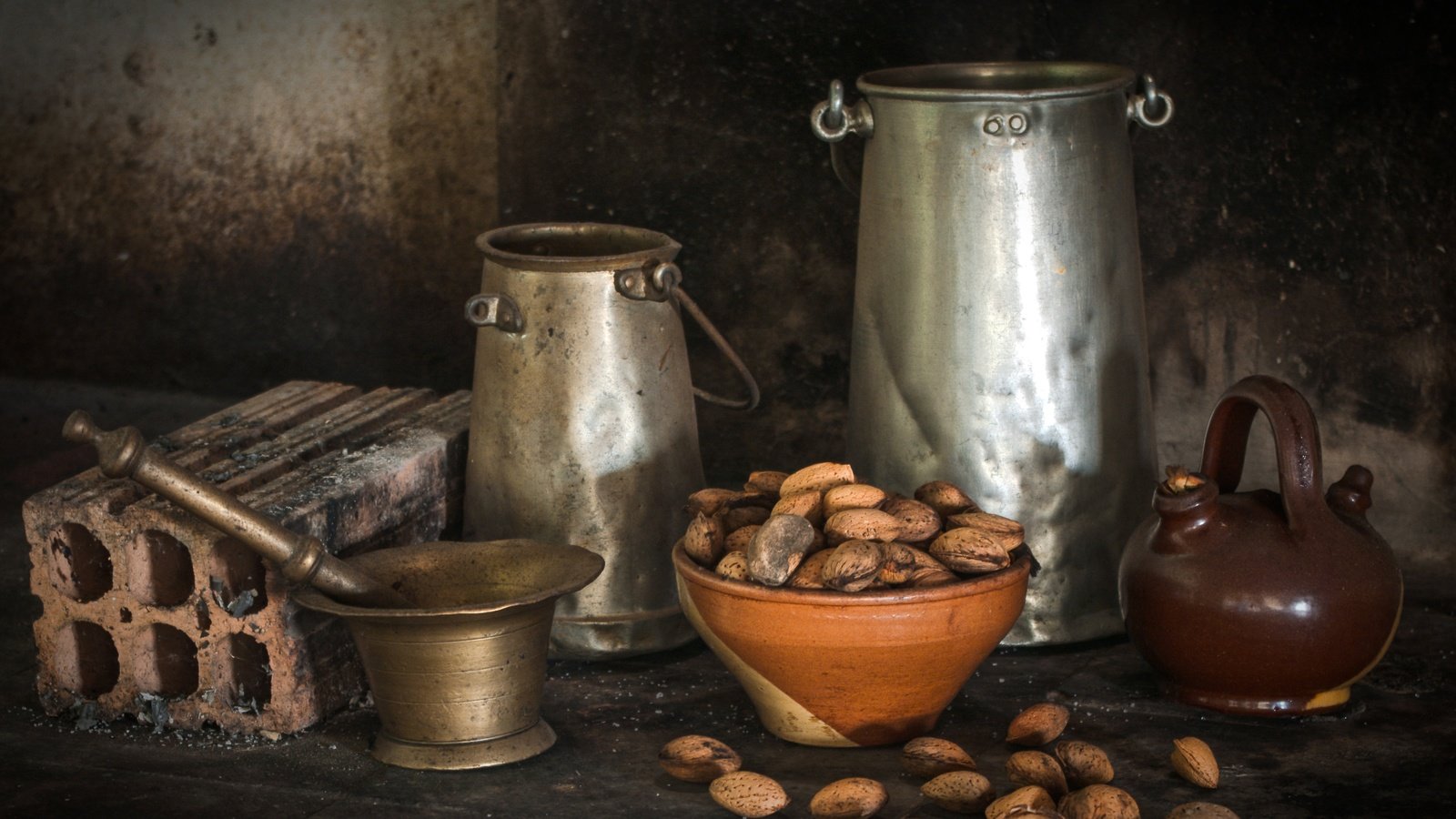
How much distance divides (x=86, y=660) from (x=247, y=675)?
0.87 ft

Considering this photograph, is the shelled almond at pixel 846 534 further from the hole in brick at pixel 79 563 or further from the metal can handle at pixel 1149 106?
the hole in brick at pixel 79 563

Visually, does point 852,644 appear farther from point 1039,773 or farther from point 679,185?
point 679,185

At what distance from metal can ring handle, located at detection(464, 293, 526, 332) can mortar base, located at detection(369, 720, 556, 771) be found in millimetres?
691

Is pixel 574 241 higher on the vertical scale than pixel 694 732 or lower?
higher

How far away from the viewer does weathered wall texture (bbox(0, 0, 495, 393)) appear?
426 centimetres

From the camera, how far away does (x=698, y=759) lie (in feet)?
8.00

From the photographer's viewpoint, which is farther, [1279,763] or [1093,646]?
[1093,646]

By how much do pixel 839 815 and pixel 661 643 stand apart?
80 centimetres

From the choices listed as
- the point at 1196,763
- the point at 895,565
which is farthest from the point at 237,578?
the point at 1196,763

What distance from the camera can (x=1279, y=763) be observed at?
2.51 metres

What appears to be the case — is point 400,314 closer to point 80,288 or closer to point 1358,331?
point 80,288

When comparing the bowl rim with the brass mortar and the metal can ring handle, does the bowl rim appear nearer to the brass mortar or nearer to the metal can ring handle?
the brass mortar

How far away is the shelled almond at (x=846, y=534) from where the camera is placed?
245 centimetres

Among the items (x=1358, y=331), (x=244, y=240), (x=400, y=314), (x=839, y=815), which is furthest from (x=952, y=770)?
(x=244, y=240)
